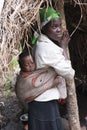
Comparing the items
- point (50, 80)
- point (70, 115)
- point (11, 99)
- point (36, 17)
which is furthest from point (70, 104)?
point (11, 99)

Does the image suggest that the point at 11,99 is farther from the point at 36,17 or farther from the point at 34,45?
the point at 36,17

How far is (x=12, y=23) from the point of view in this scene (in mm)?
3479

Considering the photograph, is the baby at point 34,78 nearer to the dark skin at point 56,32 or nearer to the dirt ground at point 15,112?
the dark skin at point 56,32

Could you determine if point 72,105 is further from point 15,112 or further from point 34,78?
point 15,112

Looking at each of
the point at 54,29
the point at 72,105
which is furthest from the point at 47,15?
the point at 72,105

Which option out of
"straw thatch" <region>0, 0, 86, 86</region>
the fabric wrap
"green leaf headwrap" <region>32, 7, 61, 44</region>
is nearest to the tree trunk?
the fabric wrap

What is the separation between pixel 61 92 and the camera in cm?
409

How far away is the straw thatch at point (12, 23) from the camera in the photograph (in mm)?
3453

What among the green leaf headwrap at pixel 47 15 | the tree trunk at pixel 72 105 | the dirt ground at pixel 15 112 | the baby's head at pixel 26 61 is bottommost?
the dirt ground at pixel 15 112

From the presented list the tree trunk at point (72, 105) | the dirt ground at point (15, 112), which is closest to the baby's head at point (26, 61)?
Answer: the tree trunk at point (72, 105)

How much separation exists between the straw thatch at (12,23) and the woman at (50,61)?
251 millimetres

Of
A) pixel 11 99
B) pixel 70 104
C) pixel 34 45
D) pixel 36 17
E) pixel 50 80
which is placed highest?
pixel 36 17

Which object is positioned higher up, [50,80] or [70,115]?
[50,80]

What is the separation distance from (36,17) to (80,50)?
2061 millimetres
